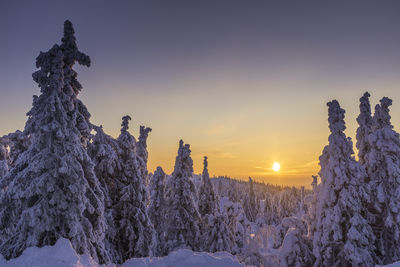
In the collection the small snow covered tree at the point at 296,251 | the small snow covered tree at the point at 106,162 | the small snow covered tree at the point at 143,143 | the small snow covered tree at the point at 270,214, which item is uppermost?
the small snow covered tree at the point at 143,143

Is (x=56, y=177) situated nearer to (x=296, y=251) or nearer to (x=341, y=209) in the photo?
(x=341, y=209)

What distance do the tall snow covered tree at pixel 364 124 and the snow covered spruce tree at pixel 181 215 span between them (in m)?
14.7

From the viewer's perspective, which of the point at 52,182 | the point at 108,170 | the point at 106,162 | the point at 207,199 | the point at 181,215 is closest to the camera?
the point at 52,182

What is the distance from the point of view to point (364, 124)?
21141 millimetres

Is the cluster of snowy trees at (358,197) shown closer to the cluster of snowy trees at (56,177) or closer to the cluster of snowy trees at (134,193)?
the cluster of snowy trees at (134,193)

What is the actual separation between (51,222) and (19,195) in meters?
1.42

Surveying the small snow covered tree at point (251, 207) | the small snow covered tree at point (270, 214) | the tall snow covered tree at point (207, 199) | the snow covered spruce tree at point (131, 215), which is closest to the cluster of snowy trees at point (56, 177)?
the snow covered spruce tree at point (131, 215)

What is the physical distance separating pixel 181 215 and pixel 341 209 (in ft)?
42.5

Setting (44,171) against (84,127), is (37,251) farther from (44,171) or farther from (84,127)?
(84,127)

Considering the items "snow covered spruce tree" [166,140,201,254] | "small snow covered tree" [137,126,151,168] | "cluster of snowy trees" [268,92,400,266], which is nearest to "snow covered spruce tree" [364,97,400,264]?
"cluster of snowy trees" [268,92,400,266]

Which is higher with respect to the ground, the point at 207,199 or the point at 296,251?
the point at 207,199

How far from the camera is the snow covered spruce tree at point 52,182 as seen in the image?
9.45 meters

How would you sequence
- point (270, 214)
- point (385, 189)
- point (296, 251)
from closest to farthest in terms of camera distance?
point (385, 189) < point (296, 251) < point (270, 214)

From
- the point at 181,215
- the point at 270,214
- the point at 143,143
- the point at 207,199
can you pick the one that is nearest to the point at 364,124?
the point at 181,215
